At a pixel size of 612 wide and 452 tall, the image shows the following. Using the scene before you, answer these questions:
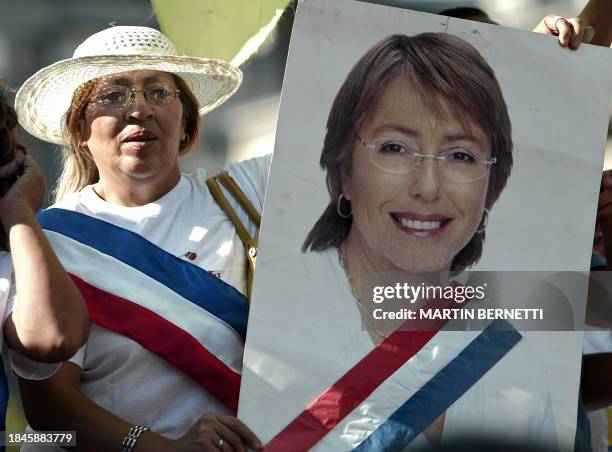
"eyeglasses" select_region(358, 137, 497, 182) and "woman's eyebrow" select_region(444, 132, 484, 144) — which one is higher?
"woman's eyebrow" select_region(444, 132, 484, 144)

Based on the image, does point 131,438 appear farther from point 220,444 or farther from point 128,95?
point 128,95

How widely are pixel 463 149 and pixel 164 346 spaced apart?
76 cm

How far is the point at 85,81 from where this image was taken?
2.89m

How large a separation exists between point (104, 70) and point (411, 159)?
785 millimetres

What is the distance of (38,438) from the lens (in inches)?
100

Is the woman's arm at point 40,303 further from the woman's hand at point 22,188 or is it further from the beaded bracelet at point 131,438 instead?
the beaded bracelet at point 131,438

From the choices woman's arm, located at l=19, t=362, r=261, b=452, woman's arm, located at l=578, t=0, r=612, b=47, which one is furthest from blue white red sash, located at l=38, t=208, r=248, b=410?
woman's arm, located at l=578, t=0, r=612, b=47

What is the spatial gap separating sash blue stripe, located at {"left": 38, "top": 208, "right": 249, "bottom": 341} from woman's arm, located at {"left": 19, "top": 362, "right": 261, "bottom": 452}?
273mm

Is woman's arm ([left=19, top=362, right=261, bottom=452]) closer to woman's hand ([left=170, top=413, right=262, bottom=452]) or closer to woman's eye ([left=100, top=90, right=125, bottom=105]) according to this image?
woman's hand ([left=170, top=413, right=262, bottom=452])

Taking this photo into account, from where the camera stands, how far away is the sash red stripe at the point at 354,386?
2.44 meters

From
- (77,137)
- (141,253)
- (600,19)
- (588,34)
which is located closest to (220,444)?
(141,253)

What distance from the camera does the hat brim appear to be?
2854 millimetres

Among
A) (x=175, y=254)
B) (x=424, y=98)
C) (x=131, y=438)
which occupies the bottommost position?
(x=131, y=438)

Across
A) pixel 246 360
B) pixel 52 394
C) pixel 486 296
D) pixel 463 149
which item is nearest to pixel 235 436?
pixel 246 360
